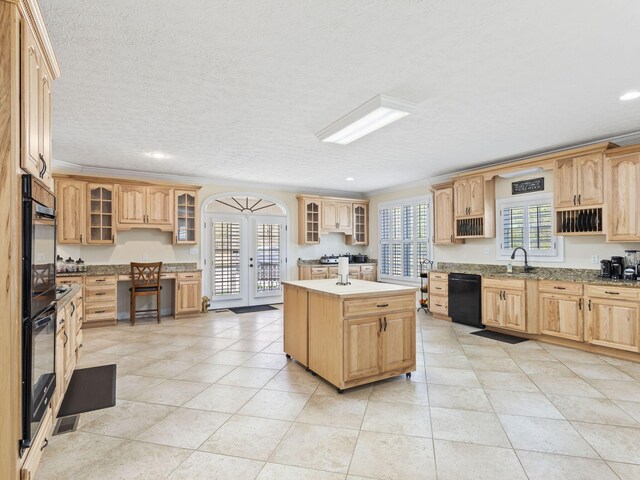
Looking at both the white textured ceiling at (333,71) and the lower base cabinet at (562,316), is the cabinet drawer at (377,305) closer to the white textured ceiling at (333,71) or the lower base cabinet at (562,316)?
the white textured ceiling at (333,71)

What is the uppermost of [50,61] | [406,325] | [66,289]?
[50,61]

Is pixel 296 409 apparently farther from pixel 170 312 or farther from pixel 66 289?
pixel 170 312

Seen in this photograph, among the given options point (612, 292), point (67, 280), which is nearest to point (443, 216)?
point (612, 292)

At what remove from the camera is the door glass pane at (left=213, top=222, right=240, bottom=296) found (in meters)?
7.19

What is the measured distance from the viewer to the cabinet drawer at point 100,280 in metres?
5.60

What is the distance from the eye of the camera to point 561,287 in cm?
453

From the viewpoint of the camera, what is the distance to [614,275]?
433cm

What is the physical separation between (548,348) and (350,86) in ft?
13.2

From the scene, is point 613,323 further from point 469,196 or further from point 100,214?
point 100,214

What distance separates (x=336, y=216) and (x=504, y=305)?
4145 mm

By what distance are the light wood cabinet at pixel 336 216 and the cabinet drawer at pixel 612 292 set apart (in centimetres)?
492

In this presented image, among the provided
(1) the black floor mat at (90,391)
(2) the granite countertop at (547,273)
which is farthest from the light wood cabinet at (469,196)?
(1) the black floor mat at (90,391)

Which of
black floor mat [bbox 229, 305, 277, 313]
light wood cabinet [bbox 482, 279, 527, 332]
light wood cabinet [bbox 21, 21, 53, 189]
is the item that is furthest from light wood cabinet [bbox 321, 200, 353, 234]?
light wood cabinet [bbox 21, 21, 53, 189]

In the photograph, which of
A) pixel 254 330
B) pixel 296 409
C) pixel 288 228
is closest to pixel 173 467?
pixel 296 409
